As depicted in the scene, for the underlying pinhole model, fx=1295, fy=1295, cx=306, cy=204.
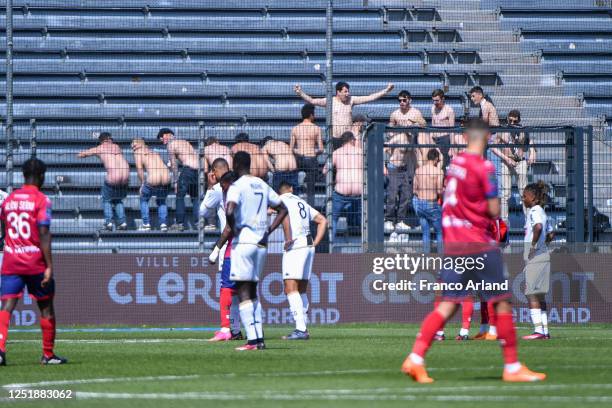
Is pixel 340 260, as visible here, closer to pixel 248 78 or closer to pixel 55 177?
pixel 55 177

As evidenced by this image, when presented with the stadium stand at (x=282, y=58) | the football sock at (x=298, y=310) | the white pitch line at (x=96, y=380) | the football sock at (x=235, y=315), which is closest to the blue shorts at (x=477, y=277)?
the white pitch line at (x=96, y=380)

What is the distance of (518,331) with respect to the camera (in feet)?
61.9

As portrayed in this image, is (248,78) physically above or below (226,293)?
above

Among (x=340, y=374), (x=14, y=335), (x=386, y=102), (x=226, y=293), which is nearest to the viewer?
(x=340, y=374)

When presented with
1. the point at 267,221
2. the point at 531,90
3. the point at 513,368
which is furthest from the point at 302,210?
the point at 531,90

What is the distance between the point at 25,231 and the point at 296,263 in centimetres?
535

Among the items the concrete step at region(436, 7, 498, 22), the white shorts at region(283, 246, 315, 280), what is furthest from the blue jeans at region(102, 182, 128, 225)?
the concrete step at region(436, 7, 498, 22)

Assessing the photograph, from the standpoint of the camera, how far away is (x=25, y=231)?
39.8 ft

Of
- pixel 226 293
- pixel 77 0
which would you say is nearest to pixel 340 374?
pixel 226 293

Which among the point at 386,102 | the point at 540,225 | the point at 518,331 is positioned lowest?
the point at 518,331

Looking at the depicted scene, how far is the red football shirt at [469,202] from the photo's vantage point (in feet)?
34.0

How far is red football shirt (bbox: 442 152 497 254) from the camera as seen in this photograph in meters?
10.4

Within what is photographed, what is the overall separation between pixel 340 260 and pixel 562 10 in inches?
423

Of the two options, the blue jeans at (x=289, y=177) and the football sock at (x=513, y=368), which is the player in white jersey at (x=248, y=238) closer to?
the football sock at (x=513, y=368)
